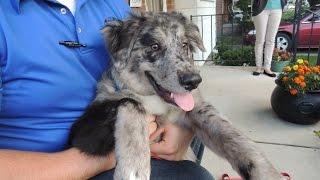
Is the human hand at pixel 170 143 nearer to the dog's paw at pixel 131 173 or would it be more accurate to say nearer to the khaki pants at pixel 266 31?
the dog's paw at pixel 131 173

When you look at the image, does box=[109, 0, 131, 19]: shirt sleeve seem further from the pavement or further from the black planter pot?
the black planter pot

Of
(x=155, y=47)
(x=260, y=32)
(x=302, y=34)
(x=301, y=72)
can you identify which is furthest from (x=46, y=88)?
(x=302, y=34)

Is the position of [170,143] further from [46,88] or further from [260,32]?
[260,32]

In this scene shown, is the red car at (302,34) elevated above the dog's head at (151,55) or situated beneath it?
situated beneath

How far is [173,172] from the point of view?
1897 millimetres

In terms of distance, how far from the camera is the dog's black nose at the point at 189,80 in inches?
78.5

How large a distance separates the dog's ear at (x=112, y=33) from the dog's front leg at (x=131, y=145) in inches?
14.5

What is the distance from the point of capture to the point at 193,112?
2207 mm

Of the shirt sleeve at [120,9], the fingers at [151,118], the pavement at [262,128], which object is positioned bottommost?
the pavement at [262,128]

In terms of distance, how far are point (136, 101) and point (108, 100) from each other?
0.15m

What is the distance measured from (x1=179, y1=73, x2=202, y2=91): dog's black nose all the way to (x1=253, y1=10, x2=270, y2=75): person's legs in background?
5.53 m

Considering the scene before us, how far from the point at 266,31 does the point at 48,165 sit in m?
6.43

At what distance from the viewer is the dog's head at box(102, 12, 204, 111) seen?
2.09m

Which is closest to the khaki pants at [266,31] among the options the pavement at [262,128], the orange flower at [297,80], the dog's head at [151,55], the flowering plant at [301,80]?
the pavement at [262,128]
